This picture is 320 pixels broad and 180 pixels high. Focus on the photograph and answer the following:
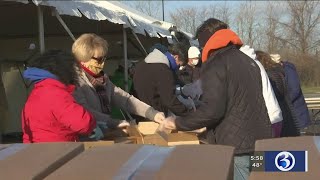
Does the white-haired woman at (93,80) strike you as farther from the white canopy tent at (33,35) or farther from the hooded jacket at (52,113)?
the white canopy tent at (33,35)

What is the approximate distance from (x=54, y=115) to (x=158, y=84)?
1591mm

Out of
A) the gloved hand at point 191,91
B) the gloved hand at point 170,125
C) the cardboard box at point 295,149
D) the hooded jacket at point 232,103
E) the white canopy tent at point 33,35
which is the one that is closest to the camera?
the cardboard box at point 295,149

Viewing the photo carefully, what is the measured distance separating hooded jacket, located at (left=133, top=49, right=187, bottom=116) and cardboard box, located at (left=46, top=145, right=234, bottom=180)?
2.52 meters

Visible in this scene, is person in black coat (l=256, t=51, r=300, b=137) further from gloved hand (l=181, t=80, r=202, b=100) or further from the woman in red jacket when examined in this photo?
the woman in red jacket

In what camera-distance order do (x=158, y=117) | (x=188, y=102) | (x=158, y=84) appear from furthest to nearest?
1. (x=188, y=102)
2. (x=158, y=84)
3. (x=158, y=117)

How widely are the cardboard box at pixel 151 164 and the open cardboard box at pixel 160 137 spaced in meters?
1.18

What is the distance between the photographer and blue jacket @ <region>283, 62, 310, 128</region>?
5.16 m

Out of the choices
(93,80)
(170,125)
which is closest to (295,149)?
(170,125)

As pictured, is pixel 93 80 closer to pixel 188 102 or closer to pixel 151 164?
pixel 188 102

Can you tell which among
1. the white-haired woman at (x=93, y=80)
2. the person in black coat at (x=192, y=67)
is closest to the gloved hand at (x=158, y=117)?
the white-haired woman at (x=93, y=80)

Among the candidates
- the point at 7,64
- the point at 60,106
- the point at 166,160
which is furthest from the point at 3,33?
the point at 166,160

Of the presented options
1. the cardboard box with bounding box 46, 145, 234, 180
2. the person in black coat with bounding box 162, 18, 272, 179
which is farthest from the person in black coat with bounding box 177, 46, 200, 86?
the cardboard box with bounding box 46, 145, 234, 180

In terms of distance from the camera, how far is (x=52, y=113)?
2.79 m

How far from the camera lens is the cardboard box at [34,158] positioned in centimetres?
137
